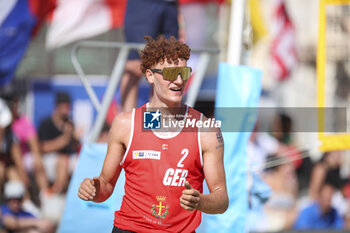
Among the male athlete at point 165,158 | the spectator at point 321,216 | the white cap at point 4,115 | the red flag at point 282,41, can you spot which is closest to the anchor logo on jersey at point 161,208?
the male athlete at point 165,158

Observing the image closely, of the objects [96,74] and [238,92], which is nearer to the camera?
[238,92]

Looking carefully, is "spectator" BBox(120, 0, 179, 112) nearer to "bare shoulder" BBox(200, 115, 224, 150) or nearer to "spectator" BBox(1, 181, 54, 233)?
"bare shoulder" BBox(200, 115, 224, 150)

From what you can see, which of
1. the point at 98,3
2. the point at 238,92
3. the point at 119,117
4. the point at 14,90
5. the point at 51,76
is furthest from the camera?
the point at 51,76

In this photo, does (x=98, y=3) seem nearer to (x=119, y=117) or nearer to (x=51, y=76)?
(x=51, y=76)

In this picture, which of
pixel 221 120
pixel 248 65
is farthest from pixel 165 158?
pixel 248 65

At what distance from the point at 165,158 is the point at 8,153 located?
4.03m

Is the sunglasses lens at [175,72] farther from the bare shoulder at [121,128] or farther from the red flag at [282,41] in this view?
the red flag at [282,41]

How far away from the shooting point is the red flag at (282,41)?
9992 mm

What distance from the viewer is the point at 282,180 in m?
7.62

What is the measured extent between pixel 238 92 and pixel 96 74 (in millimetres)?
4484

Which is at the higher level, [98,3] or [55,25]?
[98,3]

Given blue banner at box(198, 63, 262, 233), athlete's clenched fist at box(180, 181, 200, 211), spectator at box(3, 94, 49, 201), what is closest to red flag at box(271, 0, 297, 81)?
spectator at box(3, 94, 49, 201)

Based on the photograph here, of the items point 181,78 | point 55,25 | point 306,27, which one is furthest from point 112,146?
point 306,27

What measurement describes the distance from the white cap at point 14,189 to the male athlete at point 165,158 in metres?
3.53
